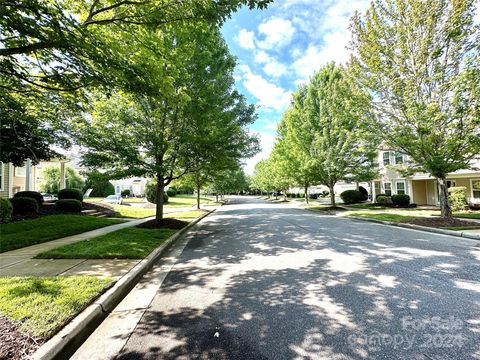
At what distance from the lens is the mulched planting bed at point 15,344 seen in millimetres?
2343

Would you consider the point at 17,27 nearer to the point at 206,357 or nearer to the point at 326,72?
the point at 206,357

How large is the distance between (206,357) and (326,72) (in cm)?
2257

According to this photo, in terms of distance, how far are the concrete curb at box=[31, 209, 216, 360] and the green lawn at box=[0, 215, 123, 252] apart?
5.23 m

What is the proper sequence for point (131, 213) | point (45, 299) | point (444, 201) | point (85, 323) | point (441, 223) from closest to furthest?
point (85, 323) < point (45, 299) < point (441, 223) < point (444, 201) < point (131, 213)

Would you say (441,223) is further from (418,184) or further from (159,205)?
(418,184)

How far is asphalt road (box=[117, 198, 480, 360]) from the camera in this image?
260 centimetres

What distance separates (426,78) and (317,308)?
12.9 metres

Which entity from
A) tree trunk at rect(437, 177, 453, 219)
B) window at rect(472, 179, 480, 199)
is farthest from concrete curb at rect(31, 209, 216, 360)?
window at rect(472, 179, 480, 199)

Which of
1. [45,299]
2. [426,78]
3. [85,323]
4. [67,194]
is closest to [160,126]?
[45,299]

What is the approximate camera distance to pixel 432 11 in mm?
10883

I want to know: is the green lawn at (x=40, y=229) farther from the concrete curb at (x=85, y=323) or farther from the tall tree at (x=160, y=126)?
the concrete curb at (x=85, y=323)

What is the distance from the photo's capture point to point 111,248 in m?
6.70

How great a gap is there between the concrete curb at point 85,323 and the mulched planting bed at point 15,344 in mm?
99

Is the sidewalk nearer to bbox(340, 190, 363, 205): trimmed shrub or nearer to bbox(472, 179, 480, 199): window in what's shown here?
A: bbox(472, 179, 480, 199): window
